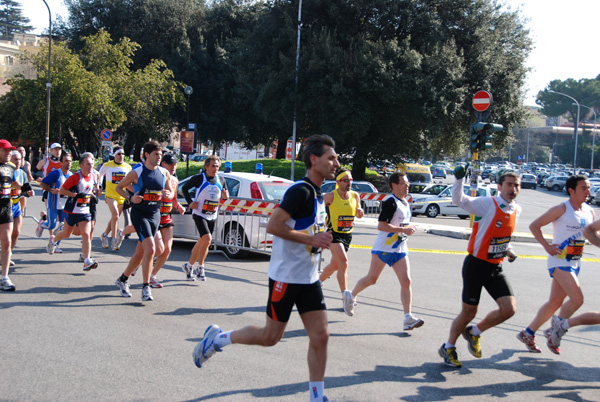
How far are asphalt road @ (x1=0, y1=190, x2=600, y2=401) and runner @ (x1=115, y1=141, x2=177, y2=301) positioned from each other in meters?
0.34

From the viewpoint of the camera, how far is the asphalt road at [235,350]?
464cm

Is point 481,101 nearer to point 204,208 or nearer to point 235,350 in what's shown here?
point 204,208

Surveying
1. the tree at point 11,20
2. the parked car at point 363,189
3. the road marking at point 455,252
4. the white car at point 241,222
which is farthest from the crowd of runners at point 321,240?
the tree at point 11,20

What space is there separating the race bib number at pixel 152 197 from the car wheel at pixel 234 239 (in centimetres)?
358

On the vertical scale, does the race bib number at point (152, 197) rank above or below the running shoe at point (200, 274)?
above

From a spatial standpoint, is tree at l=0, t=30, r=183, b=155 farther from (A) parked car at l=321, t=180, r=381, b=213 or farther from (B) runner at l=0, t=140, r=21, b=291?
(B) runner at l=0, t=140, r=21, b=291

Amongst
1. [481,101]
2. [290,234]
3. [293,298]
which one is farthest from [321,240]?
[481,101]

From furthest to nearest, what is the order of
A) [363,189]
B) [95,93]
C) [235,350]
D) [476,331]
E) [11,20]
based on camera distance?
[11,20] → [95,93] → [363,189] → [235,350] → [476,331]

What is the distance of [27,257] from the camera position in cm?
1008

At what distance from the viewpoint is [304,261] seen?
13.7ft

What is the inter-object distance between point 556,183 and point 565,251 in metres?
58.8

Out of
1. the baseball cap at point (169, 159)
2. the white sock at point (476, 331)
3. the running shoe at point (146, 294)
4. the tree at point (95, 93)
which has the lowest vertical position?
the running shoe at point (146, 294)

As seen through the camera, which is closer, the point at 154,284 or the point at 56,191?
the point at 154,284

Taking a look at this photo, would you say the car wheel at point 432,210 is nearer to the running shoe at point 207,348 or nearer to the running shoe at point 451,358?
the running shoe at point 451,358
